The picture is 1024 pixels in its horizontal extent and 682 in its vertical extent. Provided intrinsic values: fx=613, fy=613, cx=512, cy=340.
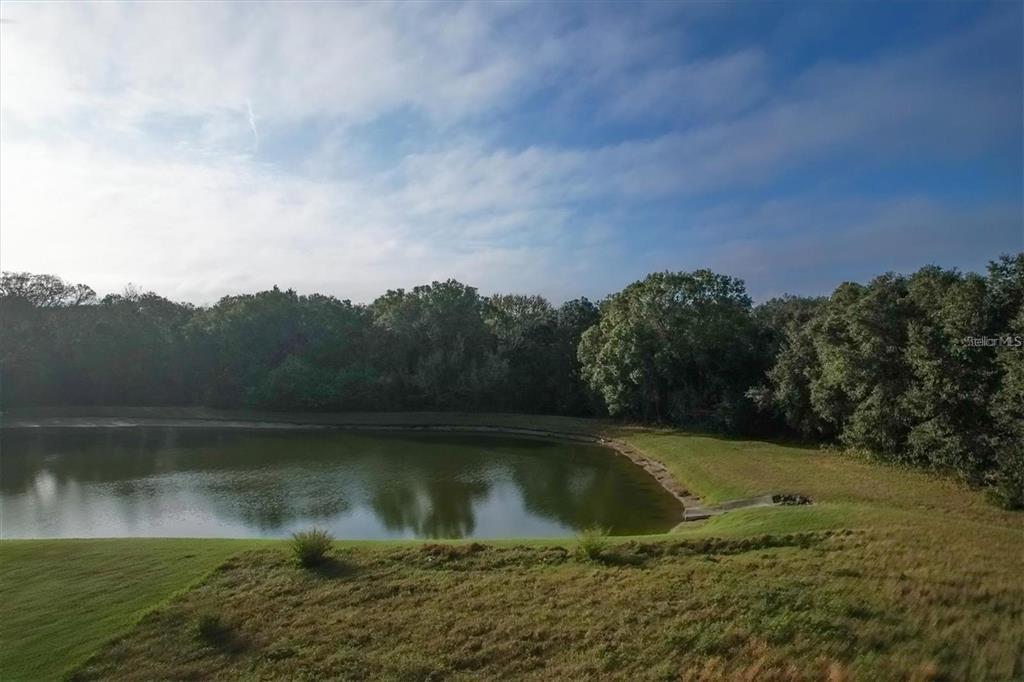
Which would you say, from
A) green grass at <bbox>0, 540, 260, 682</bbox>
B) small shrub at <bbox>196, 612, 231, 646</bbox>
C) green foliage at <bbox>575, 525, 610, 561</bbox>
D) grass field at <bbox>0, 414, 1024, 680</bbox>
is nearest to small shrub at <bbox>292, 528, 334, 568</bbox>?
grass field at <bbox>0, 414, 1024, 680</bbox>

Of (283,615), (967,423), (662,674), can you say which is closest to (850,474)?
(967,423)

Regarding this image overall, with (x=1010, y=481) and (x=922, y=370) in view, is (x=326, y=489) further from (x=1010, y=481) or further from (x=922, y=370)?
(x=1010, y=481)

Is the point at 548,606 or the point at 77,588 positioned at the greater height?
the point at 77,588

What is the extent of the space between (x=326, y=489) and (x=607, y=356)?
20.2 metres

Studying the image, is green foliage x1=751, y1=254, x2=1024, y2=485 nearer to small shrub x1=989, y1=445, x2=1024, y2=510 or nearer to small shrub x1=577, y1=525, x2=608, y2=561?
small shrub x1=989, y1=445, x2=1024, y2=510

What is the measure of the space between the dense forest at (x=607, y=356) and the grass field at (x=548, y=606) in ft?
23.2

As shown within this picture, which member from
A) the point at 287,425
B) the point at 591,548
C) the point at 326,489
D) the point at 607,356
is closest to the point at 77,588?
the point at 591,548

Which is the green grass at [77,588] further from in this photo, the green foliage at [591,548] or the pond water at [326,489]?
the green foliage at [591,548]

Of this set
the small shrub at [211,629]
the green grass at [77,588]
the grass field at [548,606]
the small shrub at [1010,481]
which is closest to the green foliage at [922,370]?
the small shrub at [1010,481]

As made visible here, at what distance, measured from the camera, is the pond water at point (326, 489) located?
21.0m

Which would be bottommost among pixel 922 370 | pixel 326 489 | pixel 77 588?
pixel 326 489

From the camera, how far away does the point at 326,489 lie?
86.1ft

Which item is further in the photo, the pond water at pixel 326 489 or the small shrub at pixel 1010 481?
the pond water at pixel 326 489

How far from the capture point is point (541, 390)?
50.2 metres
